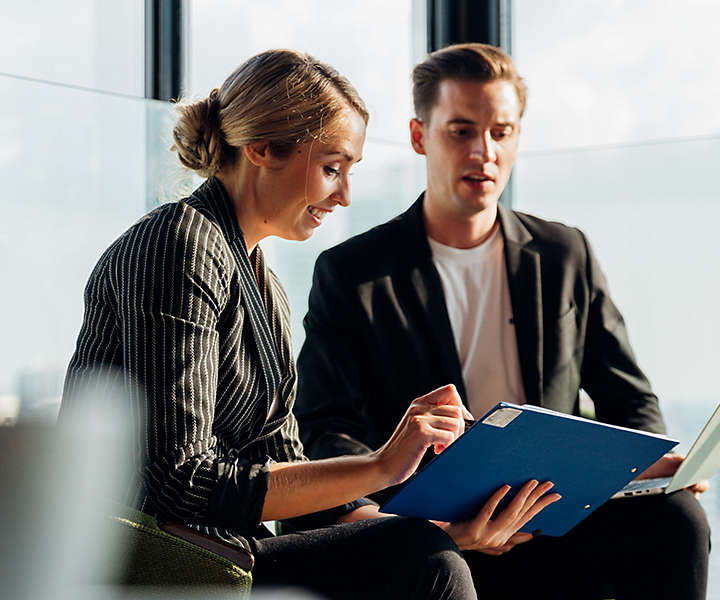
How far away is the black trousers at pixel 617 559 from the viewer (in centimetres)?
161

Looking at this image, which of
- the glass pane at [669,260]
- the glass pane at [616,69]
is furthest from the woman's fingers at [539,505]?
the glass pane at [616,69]

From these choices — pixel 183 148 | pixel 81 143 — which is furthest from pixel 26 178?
pixel 183 148

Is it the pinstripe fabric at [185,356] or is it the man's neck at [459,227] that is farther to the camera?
the man's neck at [459,227]

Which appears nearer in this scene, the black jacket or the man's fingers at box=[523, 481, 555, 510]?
the man's fingers at box=[523, 481, 555, 510]

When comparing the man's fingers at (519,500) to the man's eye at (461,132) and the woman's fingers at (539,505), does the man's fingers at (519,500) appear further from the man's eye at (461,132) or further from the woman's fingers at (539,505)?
the man's eye at (461,132)

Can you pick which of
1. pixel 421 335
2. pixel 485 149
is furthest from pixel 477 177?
pixel 421 335

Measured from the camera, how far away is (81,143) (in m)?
1.96

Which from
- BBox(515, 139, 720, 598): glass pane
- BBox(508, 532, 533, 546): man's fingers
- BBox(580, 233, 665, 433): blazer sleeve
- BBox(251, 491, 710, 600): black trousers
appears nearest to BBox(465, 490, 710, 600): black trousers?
BBox(251, 491, 710, 600): black trousers

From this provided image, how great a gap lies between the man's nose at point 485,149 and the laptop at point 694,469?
739 mm

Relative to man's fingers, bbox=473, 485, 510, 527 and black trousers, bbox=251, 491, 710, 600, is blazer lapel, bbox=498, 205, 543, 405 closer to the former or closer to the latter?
black trousers, bbox=251, 491, 710, 600

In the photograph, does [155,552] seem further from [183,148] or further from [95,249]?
[95,249]

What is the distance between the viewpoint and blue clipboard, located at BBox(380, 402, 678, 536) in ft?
3.84

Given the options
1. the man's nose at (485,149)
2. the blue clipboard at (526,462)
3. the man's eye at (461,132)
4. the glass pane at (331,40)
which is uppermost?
the glass pane at (331,40)

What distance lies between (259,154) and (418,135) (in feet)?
2.74
